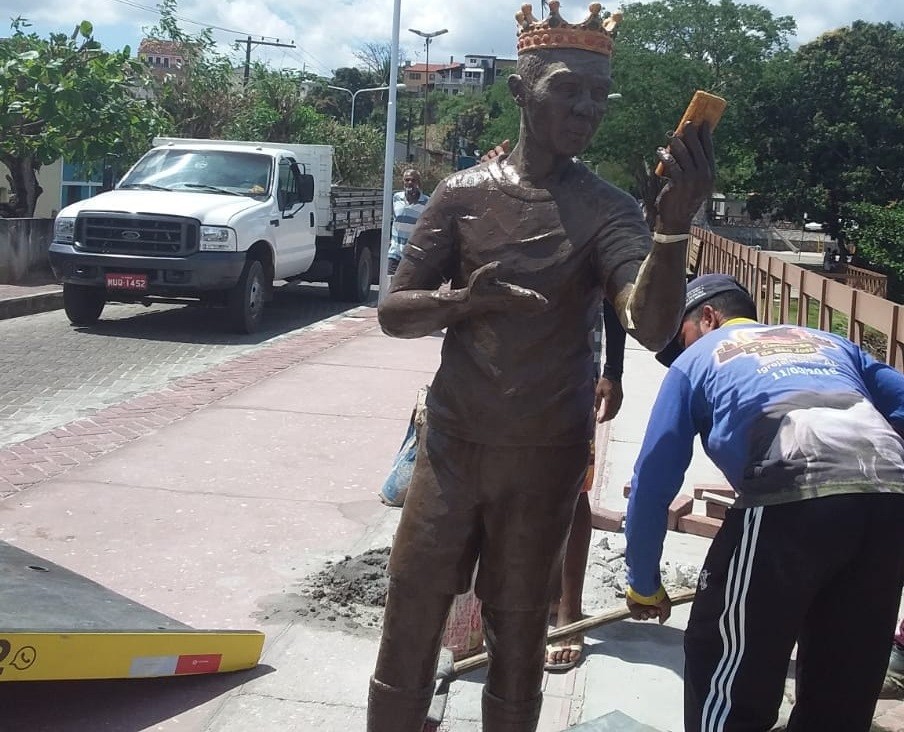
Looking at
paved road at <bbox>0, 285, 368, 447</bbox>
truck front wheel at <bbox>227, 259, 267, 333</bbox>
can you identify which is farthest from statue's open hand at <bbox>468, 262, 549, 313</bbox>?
truck front wheel at <bbox>227, 259, 267, 333</bbox>

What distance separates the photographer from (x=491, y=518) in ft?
9.43

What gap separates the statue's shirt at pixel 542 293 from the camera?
2783 mm

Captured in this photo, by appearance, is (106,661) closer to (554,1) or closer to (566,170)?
(566,170)

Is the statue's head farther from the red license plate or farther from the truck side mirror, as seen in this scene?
the truck side mirror

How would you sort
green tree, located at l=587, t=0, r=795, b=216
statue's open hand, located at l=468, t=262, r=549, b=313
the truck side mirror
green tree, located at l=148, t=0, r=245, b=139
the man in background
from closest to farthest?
statue's open hand, located at l=468, t=262, r=549, b=313, the man in background, the truck side mirror, green tree, located at l=148, t=0, r=245, b=139, green tree, located at l=587, t=0, r=795, b=216

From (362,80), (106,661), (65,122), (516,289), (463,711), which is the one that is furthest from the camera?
(362,80)

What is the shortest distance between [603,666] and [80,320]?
10.2m

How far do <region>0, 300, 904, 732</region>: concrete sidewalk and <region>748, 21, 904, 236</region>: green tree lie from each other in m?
34.4

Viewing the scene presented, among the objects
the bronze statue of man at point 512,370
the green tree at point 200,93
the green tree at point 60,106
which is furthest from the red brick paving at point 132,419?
the green tree at point 200,93

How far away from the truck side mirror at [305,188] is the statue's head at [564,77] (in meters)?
11.8

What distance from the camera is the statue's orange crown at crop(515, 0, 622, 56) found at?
2.74 metres

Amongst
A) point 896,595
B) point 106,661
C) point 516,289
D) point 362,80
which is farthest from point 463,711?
point 362,80

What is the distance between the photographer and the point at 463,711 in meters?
4.04

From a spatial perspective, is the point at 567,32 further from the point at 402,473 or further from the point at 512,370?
the point at 402,473
